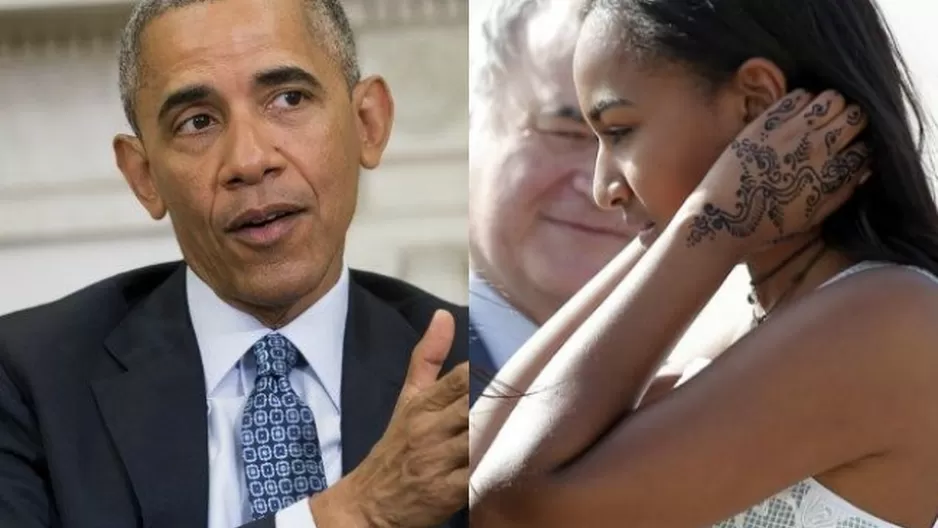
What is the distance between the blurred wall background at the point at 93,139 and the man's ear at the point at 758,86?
414 millimetres

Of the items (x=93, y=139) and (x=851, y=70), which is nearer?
(x=851, y=70)

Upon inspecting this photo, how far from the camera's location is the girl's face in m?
1.72

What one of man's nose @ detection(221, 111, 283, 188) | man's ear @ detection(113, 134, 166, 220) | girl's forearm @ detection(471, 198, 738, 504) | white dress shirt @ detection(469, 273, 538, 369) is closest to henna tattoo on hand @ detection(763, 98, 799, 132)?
girl's forearm @ detection(471, 198, 738, 504)

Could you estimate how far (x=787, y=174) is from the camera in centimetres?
165

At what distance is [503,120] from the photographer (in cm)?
187

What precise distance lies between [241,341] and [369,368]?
0.61 feet

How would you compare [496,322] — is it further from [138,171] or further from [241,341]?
[138,171]

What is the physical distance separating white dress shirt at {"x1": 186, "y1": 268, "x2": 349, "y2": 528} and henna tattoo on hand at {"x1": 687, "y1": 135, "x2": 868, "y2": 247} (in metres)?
0.54

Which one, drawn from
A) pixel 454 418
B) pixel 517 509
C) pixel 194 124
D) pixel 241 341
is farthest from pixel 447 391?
pixel 194 124

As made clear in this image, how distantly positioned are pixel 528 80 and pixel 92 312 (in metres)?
0.69

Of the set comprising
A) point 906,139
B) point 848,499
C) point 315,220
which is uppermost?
point 315,220

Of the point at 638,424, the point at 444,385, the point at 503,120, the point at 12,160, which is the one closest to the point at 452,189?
the point at 503,120

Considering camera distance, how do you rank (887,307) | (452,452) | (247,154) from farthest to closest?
(452,452)
(247,154)
(887,307)

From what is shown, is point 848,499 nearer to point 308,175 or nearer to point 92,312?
point 308,175
